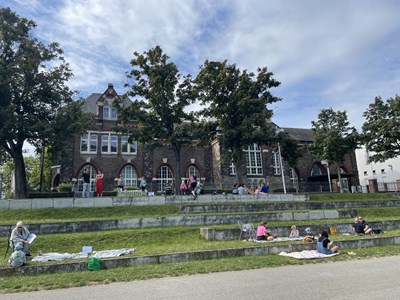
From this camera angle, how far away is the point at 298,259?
1105 centimetres

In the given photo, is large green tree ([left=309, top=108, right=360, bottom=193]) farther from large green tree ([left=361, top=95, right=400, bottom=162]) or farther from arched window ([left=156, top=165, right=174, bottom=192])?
arched window ([left=156, top=165, right=174, bottom=192])

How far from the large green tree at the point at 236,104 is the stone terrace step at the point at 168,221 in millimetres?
8767

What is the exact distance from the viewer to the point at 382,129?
30.8 m

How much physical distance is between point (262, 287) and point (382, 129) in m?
28.9

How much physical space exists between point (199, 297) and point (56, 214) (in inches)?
512

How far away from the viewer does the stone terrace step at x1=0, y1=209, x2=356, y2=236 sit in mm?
14336

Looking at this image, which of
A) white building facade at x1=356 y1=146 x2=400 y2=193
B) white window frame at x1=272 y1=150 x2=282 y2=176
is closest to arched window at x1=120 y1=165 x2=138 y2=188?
white window frame at x1=272 y1=150 x2=282 y2=176

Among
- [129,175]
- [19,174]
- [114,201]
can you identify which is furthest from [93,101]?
[114,201]

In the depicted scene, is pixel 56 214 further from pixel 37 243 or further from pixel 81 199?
pixel 37 243

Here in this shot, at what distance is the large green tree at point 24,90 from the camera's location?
21.6 meters

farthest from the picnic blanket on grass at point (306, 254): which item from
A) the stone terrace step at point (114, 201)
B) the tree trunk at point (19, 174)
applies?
the tree trunk at point (19, 174)

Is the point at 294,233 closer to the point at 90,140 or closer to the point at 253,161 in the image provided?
the point at 253,161

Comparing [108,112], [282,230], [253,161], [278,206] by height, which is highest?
[108,112]

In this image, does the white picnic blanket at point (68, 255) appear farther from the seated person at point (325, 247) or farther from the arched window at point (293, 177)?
the arched window at point (293, 177)
